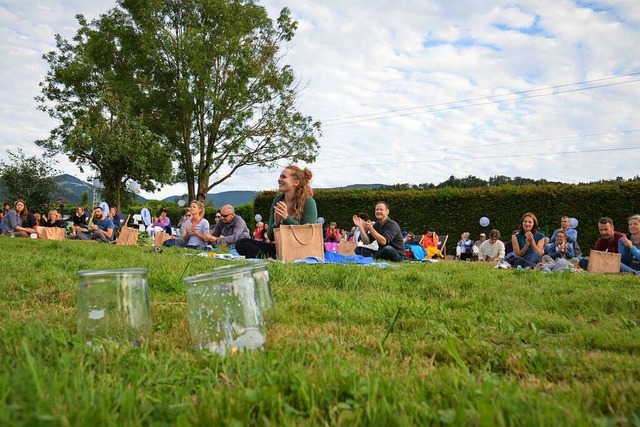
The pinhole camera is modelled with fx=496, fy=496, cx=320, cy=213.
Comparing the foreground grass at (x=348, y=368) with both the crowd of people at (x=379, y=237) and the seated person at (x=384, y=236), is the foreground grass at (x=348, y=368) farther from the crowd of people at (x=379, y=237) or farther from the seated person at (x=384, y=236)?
the seated person at (x=384, y=236)

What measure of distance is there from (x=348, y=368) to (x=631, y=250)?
817cm

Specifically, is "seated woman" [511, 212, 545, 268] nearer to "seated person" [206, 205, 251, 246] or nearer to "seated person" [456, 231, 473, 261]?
"seated person" [206, 205, 251, 246]

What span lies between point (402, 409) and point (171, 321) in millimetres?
1736

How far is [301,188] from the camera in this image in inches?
289

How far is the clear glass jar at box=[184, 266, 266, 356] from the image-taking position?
1917 mm

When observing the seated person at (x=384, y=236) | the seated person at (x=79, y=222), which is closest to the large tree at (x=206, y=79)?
the seated person at (x=79, y=222)

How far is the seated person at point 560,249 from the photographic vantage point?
9.34m

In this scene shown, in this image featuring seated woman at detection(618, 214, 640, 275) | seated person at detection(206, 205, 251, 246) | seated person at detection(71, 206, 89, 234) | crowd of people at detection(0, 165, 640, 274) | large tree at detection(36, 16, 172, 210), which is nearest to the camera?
crowd of people at detection(0, 165, 640, 274)

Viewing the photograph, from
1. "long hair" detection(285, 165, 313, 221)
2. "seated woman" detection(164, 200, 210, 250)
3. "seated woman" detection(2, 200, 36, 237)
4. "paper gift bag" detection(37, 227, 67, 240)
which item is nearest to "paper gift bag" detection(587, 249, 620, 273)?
"long hair" detection(285, 165, 313, 221)

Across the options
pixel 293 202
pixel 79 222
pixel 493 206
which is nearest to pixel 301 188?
pixel 293 202

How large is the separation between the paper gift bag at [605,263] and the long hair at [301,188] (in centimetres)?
473

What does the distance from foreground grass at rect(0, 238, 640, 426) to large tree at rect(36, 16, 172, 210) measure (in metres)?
23.4

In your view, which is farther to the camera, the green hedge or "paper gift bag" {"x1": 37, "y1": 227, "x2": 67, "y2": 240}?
the green hedge

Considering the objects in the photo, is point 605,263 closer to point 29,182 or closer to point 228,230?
point 228,230
